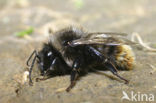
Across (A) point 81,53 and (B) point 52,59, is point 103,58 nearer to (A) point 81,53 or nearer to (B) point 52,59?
(A) point 81,53

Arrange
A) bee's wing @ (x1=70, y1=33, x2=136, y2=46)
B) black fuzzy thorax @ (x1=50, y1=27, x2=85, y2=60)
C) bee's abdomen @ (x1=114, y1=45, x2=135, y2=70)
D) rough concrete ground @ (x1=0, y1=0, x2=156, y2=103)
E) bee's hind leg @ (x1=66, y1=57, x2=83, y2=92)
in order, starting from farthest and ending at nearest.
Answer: bee's abdomen @ (x1=114, y1=45, x2=135, y2=70)
black fuzzy thorax @ (x1=50, y1=27, x2=85, y2=60)
bee's wing @ (x1=70, y1=33, x2=136, y2=46)
bee's hind leg @ (x1=66, y1=57, x2=83, y2=92)
rough concrete ground @ (x1=0, y1=0, x2=156, y2=103)

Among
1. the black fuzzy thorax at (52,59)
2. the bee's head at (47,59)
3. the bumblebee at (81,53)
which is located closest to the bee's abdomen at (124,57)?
the bumblebee at (81,53)

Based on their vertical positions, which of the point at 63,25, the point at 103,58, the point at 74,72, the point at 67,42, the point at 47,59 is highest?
the point at 67,42

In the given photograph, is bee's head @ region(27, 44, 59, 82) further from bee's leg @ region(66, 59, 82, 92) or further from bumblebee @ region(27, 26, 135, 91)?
bee's leg @ region(66, 59, 82, 92)

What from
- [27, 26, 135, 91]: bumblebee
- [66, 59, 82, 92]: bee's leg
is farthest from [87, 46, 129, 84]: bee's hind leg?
[66, 59, 82, 92]: bee's leg

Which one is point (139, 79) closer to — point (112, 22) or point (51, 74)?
point (51, 74)

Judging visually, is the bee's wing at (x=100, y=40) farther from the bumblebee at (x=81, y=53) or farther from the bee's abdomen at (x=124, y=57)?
the bee's abdomen at (x=124, y=57)

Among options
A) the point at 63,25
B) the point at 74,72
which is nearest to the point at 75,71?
the point at 74,72
